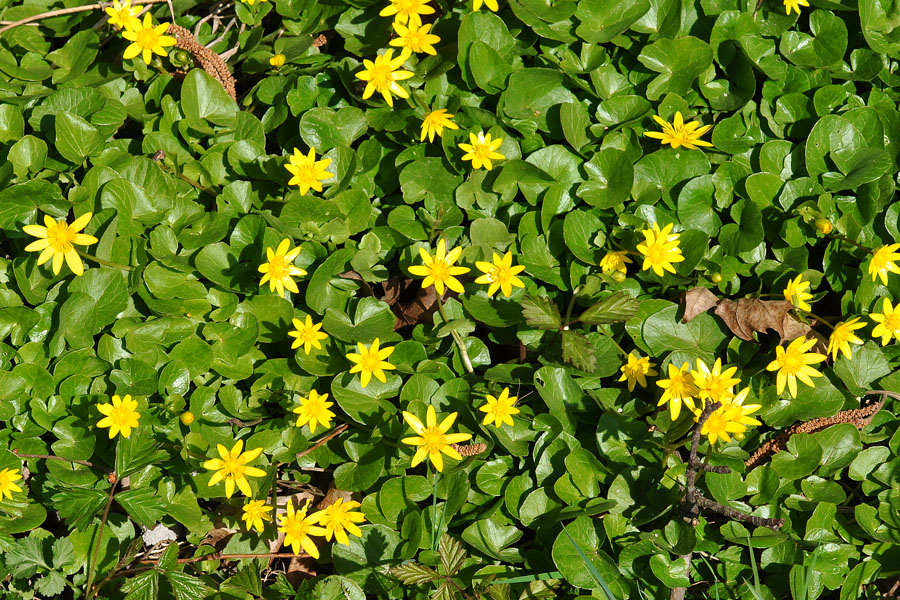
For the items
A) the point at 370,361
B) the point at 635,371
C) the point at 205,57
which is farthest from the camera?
the point at 205,57

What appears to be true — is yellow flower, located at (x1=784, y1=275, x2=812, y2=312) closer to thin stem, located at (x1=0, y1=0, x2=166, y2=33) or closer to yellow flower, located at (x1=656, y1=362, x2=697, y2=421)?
yellow flower, located at (x1=656, y1=362, x2=697, y2=421)

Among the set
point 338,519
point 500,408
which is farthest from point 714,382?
point 338,519

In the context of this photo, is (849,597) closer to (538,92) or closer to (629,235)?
(629,235)

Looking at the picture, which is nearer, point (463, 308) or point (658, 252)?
point (658, 252)

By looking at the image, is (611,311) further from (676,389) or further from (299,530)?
(299,530)

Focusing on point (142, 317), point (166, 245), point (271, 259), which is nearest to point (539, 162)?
point (271, 259)
